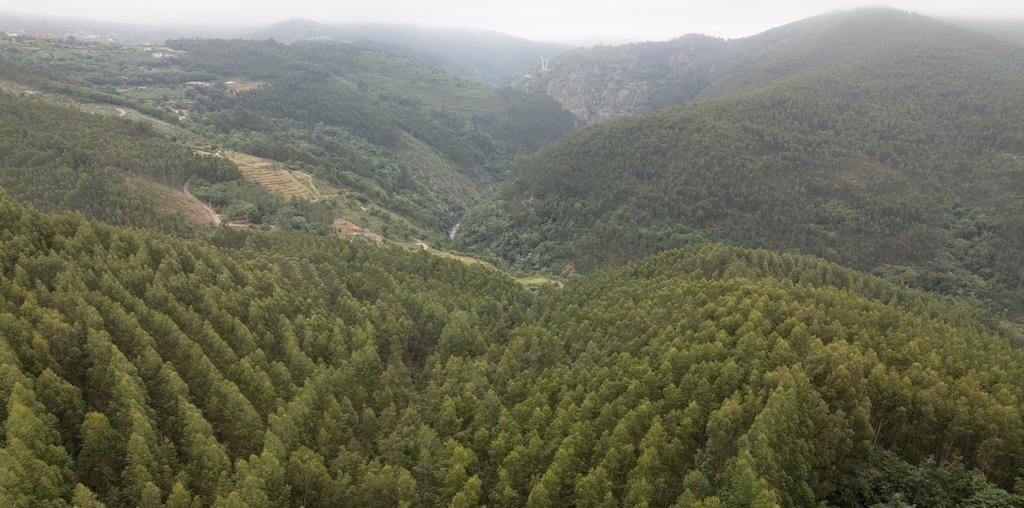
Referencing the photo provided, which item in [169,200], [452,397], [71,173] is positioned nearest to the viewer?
[452,397]

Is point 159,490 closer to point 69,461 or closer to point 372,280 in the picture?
point 69,461

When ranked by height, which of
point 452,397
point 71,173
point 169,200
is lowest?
point 452,397

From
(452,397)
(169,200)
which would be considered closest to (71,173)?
(169,200)

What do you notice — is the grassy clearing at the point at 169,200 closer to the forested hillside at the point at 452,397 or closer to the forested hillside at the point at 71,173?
the forested hillside at the point at 71,173

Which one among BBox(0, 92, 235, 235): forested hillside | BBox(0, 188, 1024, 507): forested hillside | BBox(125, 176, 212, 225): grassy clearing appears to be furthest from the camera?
BBox(125, 176, 212, 225): grassy clearing

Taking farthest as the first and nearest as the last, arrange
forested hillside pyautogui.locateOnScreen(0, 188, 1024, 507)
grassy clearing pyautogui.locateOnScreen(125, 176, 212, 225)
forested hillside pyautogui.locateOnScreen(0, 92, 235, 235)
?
grassy clearing pyautogui.locateOnScreen(125, 176, 212, 225), forested hillside pyautogui.locateOnScreen(0, 92, 235, 235), forested hillside pyautogui.locateOnScreen(0, 188, 1024, 507)

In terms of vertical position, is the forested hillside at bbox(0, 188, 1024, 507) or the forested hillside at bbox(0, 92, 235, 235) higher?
the forested hillside at bbox(0, 92, 235, 235)

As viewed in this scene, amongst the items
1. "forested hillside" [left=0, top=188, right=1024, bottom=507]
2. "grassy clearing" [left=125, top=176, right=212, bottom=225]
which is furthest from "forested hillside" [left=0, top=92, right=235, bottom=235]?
"forested hillside" [left=0, top=188, right=1024, bottom=507]

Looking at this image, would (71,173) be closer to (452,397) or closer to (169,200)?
(169,200)

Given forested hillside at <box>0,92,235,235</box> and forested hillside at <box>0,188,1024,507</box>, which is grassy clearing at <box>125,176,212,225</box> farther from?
forested hillside at <box>0,188,1024,507</box>
